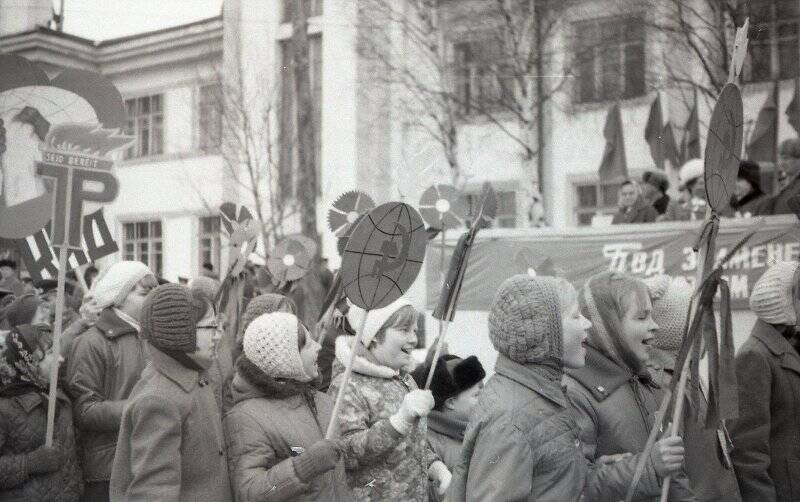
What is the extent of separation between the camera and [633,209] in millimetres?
11406

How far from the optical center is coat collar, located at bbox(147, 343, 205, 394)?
4.24 m

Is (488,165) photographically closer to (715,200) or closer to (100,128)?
(100,128)

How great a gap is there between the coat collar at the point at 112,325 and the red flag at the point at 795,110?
11.4 m

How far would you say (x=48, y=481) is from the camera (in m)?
5.16

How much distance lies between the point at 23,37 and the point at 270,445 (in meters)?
24.1

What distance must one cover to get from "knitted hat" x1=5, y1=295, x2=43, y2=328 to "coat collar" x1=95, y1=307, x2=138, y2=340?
1.17 metres

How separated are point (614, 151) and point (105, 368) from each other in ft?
47.2

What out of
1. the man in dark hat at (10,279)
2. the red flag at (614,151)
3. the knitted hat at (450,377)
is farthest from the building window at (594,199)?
the knitted hat at (450,377)

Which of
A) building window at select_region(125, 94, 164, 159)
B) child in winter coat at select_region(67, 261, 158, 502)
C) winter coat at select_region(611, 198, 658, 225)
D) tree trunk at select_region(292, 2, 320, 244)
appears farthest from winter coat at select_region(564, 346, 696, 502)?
building window at select_region(125, 94, 164, 159)

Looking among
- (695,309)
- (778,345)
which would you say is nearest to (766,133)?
(778,345)

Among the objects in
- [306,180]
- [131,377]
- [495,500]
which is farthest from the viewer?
[306,180]

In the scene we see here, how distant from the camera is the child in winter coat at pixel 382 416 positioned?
4656 millimetres

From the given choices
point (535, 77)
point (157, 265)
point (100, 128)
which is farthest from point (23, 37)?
point (100, 128)

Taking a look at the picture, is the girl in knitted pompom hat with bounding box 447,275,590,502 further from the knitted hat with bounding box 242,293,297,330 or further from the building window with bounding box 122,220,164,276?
the building window with bounding box 122,220,164,276
